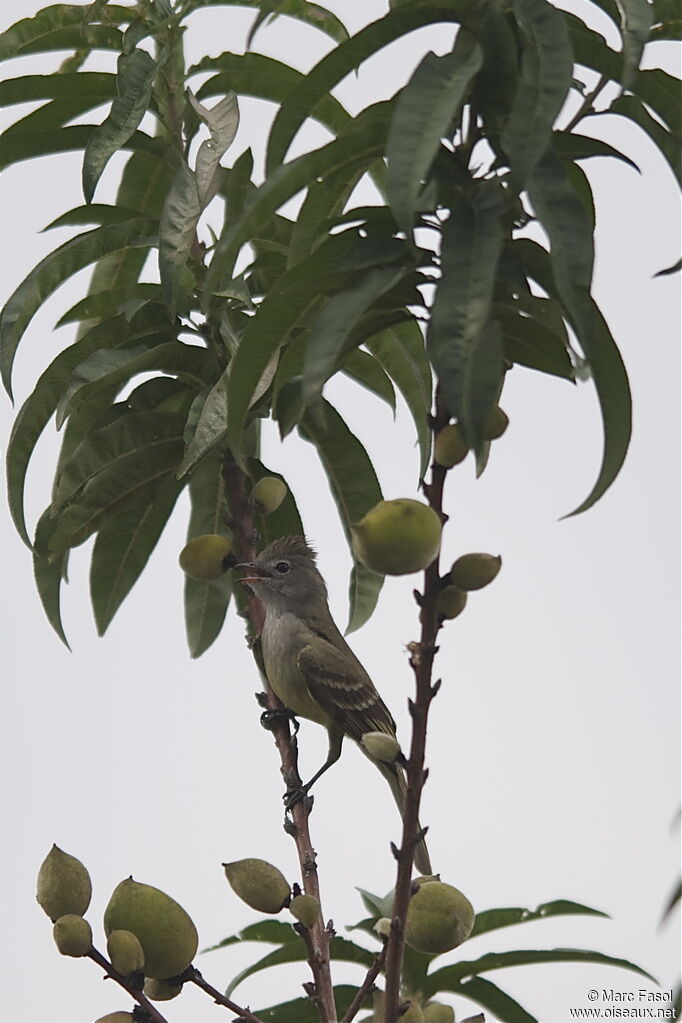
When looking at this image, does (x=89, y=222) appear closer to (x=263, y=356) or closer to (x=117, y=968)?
(x=263, y=356)

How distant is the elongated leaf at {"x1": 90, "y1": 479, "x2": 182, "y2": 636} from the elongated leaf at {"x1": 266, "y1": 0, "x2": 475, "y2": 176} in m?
1.72

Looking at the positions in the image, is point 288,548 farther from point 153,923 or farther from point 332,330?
point 332,330

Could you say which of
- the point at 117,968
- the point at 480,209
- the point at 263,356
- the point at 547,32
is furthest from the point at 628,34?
the point at 117,968

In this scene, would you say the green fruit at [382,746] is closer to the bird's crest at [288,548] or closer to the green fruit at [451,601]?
the green fruit at [451,601]

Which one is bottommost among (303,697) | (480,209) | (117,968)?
(117,968)

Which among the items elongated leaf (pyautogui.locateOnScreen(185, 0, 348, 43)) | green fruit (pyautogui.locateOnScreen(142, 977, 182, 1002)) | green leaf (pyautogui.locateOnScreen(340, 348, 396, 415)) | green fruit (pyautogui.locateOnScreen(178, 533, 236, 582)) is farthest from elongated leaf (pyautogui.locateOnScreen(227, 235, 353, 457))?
elongated leaf (pyautogui.locateOnScreen(185, 0, 348, 43))

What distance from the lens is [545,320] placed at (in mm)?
2721

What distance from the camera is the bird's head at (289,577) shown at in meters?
4.93

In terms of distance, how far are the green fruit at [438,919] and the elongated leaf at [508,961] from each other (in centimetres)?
35

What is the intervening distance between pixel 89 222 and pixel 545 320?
6.36 ft

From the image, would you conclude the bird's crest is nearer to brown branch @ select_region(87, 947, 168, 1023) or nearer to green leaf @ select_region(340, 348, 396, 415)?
green leaf @ select_region(340, 348, 396, 415)

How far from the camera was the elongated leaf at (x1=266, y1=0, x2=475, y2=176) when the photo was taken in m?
2.83

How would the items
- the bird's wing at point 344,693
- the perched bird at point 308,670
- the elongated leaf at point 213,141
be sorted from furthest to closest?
the bird's wing at point 344,693 → the perched bird at point 308,670 → the elongated leaf at point 213,141

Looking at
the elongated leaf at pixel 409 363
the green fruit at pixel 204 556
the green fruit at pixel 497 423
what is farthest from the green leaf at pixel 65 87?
the green fruit at pixel 497 423
